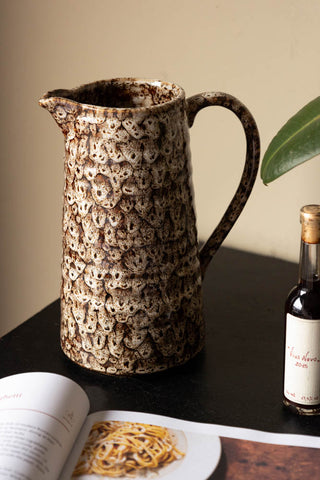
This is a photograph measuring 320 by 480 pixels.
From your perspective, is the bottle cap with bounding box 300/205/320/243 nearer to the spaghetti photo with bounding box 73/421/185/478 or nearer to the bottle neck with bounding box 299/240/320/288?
the bottle neck with bounding box 299/240/320/288

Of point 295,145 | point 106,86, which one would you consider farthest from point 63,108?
point 295,145

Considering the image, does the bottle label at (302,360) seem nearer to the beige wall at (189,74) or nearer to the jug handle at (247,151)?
the jug handle at (247,151)

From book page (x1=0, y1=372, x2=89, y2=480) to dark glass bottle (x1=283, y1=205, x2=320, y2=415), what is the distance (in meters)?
0.20

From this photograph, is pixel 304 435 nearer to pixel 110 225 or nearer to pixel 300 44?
pixel 110 225

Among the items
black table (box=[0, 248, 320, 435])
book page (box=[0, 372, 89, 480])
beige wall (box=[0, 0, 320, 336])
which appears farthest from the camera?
beige wall (box=[0, 0, 320, 336])

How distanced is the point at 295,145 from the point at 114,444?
310 mm

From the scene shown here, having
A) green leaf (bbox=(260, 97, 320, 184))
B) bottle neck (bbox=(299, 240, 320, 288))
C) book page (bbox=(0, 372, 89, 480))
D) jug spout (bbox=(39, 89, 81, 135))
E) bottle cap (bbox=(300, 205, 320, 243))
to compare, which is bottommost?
book page (bbox=(0, 372, 89, 480))

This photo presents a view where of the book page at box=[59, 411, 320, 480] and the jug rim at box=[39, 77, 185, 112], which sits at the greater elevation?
the jug rim at box=[39, 77, 185, 112]

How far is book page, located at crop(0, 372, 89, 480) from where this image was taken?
0.55m

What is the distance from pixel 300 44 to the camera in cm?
85

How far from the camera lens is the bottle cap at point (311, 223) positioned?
603 millimetres

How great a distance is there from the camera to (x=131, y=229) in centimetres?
65

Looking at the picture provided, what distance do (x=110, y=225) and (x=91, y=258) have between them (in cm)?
4

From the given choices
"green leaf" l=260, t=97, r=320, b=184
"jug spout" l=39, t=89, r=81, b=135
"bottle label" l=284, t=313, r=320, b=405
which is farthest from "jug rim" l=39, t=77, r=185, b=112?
"bottle label" l=284, t=313, r=320, b=405
